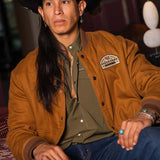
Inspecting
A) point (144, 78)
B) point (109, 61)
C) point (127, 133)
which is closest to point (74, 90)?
point (109, 61)

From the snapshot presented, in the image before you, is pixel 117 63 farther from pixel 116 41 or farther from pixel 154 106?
pixel 154 106

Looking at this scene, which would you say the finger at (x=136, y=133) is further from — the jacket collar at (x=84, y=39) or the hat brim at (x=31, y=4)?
the hat brim at (x=31, y=4)

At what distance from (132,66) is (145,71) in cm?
11

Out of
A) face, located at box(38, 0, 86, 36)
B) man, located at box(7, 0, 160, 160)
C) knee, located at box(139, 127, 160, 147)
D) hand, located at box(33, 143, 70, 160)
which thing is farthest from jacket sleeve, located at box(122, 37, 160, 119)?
hand, located at box(33, 143, 70, 160)

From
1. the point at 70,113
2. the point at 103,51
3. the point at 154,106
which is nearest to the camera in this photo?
the point at 154,106

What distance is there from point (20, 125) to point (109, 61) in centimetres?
66

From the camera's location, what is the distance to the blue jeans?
4.91 ft

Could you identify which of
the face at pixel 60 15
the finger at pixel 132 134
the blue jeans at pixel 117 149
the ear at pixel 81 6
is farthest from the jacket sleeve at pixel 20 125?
the ear at pixel 81 6

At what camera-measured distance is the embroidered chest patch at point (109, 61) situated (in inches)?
79.6

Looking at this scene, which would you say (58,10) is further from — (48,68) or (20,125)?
(20,125)

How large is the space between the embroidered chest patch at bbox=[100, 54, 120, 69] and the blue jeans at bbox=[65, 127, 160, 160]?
1.47 feet

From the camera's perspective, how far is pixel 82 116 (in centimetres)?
190

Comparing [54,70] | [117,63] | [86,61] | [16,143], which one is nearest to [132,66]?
[117,63]

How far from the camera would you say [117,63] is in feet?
6.65
